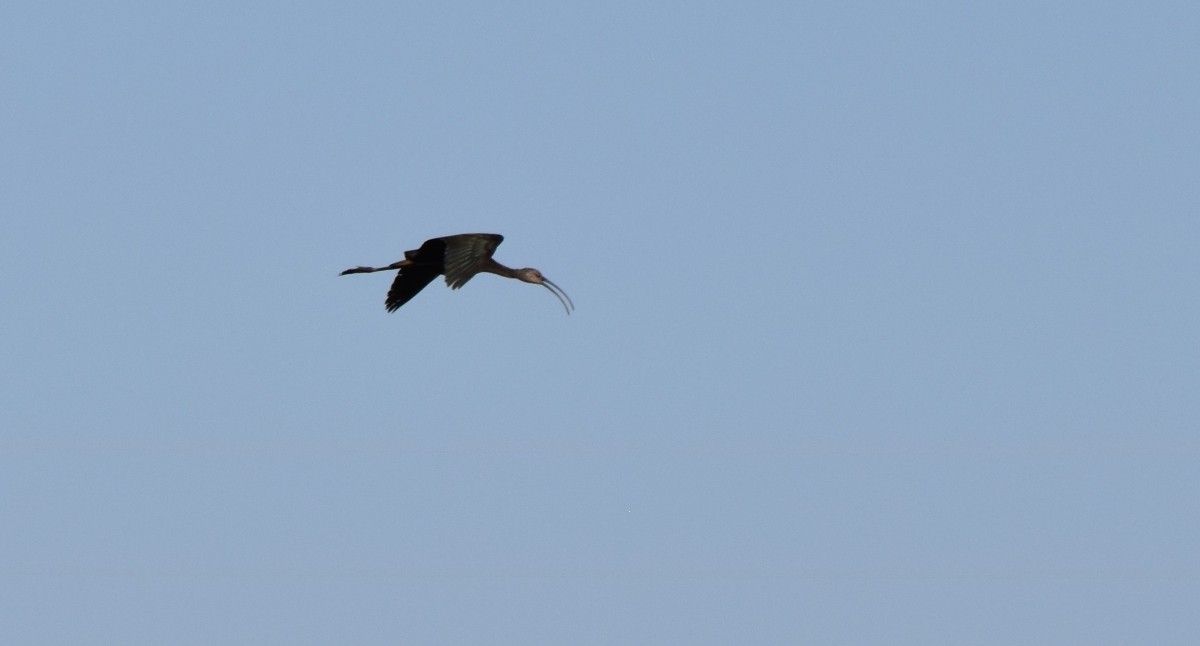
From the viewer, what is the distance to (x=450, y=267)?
385 ft

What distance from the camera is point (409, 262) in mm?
119438

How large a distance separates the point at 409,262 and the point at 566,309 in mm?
3741

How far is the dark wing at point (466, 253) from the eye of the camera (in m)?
117

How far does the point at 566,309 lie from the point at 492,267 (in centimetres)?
195

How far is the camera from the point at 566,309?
119188 mm

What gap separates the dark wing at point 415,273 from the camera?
391 feet

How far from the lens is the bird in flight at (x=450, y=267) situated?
117000 millimetres

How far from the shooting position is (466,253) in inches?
4616

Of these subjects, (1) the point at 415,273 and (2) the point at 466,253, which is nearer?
(2) the point at 466,253

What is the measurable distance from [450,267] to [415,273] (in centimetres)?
259

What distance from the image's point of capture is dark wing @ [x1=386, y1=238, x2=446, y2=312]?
11919 cm

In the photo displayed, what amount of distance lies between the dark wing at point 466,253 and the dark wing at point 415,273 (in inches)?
60.4

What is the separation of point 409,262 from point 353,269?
1.75 metres

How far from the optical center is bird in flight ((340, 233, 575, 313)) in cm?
11700
